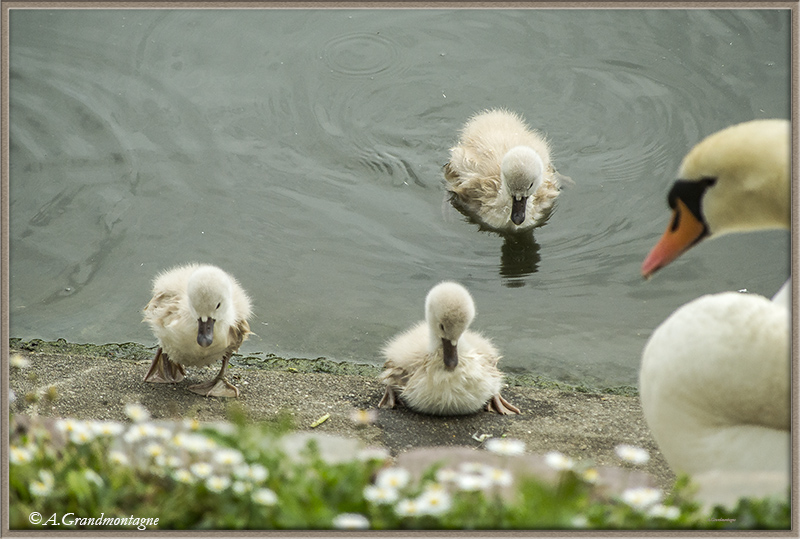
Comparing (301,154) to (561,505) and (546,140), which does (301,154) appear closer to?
(546,140)

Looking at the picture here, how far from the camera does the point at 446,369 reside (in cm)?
403

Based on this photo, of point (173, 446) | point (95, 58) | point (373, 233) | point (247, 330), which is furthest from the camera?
point (95, 58)

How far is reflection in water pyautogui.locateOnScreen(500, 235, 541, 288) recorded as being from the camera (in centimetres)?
545

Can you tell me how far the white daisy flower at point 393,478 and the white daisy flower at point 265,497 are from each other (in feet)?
0.90

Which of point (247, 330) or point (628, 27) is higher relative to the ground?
point (628, 27)

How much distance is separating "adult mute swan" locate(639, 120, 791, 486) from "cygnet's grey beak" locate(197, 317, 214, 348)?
207 centimetres

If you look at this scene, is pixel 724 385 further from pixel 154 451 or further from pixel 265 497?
pixel 154 451

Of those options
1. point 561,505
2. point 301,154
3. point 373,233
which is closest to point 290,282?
point 373,233

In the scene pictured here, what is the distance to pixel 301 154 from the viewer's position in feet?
21.0

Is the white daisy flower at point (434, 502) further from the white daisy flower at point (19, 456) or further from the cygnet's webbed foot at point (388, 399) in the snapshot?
the cygnet's webbed foot at point (388, 399)

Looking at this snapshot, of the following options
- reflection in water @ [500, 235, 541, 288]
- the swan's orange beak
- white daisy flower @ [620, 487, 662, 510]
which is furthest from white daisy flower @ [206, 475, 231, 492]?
Answer: reflection in water @ [500, 235, 541, 288]

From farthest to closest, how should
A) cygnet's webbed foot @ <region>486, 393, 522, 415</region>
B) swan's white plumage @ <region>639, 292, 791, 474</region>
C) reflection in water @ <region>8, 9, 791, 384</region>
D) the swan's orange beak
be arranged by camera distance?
reflection in water @ <region>8, 9, 791, 384</region> < cygnet's webbed foot @ <region>486, 393, 522, 415</region> < the swan's orange beak < swan's white plumage @ <region>639, 292, 791, 474</region>

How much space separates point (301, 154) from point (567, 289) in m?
2.32

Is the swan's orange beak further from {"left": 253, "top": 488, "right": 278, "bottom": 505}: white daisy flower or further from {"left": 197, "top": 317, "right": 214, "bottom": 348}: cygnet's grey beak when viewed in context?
{"left": 197, "top": 317, "right": 214, "bottom": 348}: cygnet's grey beak
